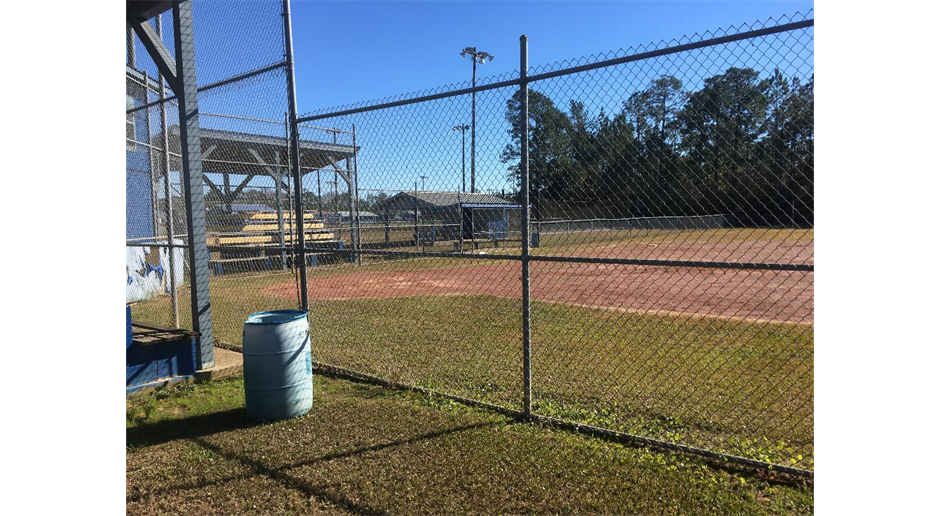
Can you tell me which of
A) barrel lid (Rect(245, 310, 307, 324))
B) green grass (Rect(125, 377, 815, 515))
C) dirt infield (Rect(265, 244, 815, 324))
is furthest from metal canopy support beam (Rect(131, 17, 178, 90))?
dirt infield (Rect(265, 244, 815, 324))

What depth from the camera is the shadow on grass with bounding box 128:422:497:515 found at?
3213mm

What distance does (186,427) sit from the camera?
4.47 metres

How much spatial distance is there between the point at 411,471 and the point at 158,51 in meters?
5.27

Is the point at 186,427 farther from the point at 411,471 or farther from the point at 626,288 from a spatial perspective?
the point at 626,288

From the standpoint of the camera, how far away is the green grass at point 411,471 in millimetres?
3145

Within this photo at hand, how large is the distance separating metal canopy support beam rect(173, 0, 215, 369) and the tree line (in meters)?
3.63

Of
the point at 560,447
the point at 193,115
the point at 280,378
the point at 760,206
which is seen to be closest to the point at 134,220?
the point at 193,115

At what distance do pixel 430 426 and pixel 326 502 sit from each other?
1228 millimetres

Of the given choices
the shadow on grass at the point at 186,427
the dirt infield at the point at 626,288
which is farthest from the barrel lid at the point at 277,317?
the dirt infield at the point at 626,288

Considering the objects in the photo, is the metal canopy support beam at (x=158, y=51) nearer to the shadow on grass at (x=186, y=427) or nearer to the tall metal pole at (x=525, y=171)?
the shadow on grass at (x=186, y=427)

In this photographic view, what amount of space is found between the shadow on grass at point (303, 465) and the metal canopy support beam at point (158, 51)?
13.0ft

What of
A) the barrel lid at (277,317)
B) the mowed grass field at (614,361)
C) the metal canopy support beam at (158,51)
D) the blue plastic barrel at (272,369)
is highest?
the metal canopy support beam at (158,51)

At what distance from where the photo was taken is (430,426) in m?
4.30

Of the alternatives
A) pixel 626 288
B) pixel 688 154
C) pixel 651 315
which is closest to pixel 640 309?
pixel 651 315
